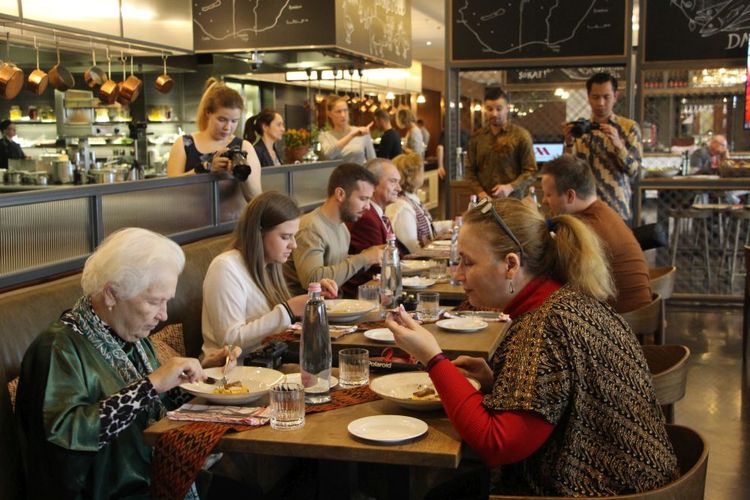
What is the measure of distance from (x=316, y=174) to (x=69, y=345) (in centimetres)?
479

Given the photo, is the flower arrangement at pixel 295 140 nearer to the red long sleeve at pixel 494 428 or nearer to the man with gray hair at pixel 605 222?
the man with gray hair at pixel 605 222

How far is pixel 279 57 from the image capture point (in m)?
8.59

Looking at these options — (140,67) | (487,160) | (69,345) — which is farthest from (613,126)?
(140,67)

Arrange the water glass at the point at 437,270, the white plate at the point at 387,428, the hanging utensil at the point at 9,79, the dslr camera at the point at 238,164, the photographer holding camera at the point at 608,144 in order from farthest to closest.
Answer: the photographer holding camera at the point at 608,144 < the hanging utensil at the point at 9,79 < the dslr camera at the point at 238,164 < the water glass at the point at 437,270 < the white plate at the point at 387,428

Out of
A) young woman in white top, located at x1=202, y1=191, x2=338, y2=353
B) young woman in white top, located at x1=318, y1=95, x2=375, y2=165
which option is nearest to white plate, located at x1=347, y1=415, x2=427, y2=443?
young woman in white top, located at x1=202, y1=191, x2=338, y2=353

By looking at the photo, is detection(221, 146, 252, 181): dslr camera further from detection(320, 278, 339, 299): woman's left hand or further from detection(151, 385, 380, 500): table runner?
detection(151, 385, 380, 500): table runner

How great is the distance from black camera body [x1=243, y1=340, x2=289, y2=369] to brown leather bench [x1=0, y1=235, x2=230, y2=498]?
70cm

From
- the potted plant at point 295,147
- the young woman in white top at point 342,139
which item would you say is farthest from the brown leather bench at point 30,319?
the young woman in white top at point 342,139

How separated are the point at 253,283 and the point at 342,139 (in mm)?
4776

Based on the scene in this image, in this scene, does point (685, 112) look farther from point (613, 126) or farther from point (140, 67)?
point (140, 67)

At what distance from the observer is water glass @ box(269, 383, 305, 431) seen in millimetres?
2186

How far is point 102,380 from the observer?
228 centimetres

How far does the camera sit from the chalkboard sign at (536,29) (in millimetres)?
7688

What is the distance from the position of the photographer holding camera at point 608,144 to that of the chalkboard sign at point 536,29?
55.5 inches
